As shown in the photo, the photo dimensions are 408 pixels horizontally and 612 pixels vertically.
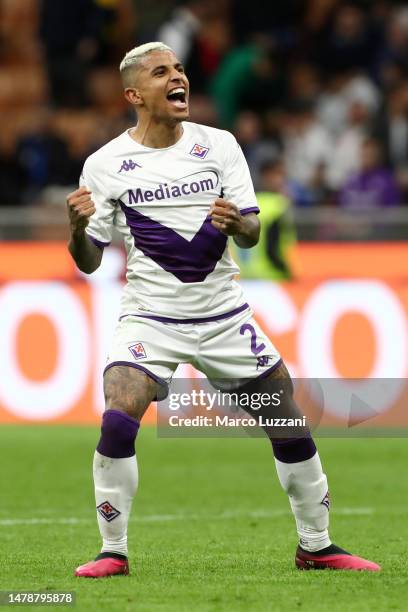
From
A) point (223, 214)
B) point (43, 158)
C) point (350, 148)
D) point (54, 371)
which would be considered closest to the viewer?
point (223, 214)

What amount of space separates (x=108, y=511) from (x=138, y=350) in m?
0.73

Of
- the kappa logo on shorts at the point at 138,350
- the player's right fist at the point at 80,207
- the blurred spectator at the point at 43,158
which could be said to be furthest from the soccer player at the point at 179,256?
the blurred spectator at the point at 43,158

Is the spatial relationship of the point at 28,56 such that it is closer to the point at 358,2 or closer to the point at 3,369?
the point at 358,2

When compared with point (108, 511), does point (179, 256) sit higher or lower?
higher

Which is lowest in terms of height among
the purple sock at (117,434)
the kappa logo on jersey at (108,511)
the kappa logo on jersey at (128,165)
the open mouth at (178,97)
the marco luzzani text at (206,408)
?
the kappa logo on jersey at (108,511)

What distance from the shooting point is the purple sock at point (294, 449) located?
276 inches

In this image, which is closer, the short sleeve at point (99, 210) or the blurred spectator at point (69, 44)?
the short sleeve at point (99, 210)

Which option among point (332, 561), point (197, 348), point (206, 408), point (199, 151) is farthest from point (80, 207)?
point (332, 561)

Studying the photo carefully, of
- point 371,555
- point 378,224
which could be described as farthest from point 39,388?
point 371,555

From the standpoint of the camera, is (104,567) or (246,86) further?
(246,86)

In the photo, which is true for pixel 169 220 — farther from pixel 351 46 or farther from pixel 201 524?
pixel 351 46

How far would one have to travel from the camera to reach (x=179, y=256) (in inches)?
274

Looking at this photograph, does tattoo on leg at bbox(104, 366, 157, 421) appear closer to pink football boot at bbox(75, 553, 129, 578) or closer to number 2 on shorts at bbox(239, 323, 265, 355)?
number 2 on shorts at bbox(239, 323, 265, 355)

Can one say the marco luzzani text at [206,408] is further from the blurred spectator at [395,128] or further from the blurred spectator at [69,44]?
the blurred spectator at [69,44]
